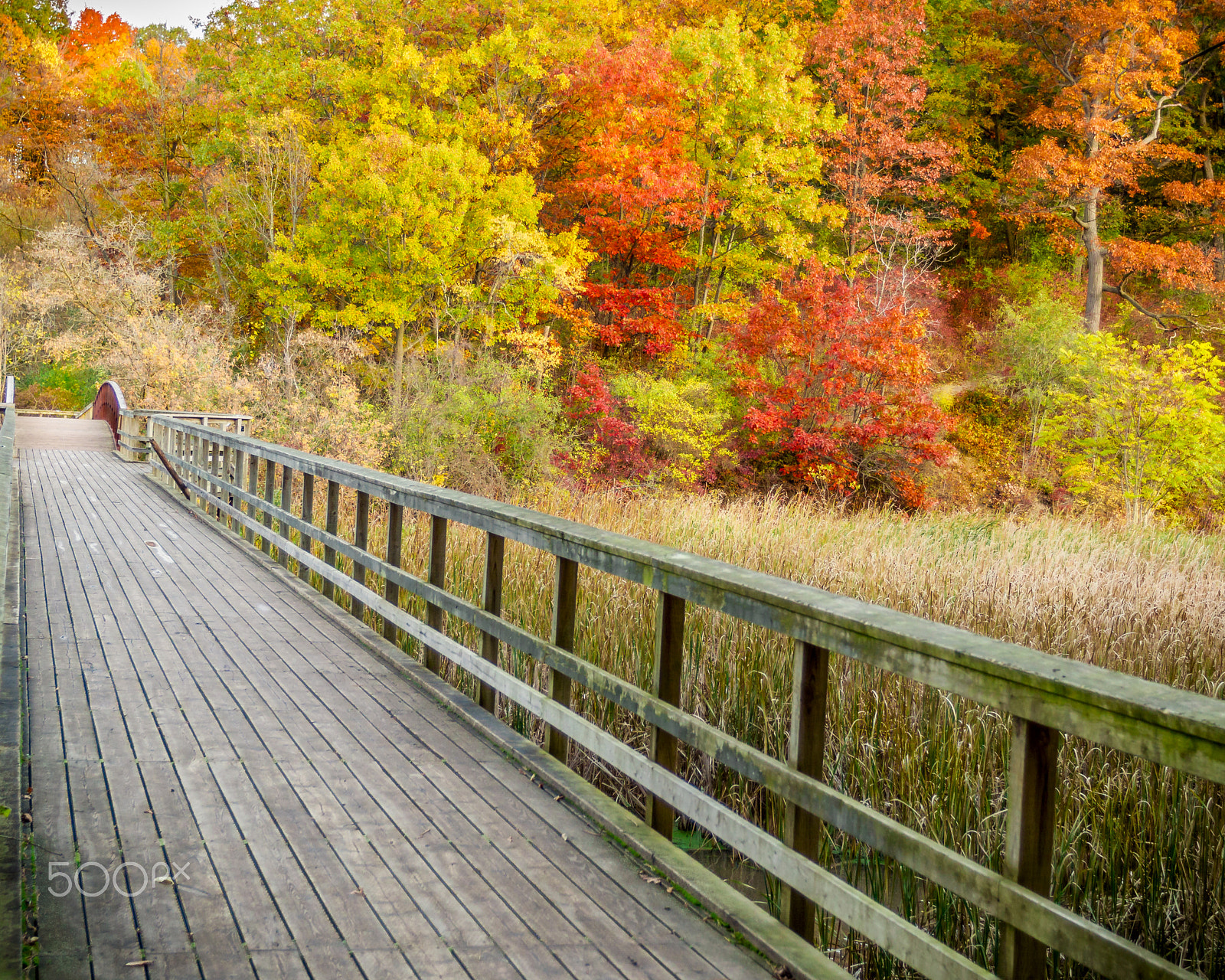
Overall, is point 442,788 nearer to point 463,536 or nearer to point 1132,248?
point 463,536

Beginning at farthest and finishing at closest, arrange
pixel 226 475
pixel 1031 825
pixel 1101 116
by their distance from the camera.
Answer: pixel 1101 116 < pixel 226 475 < pixel 1031 825

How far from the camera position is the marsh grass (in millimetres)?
3301

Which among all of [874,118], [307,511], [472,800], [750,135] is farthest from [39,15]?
[472,800]

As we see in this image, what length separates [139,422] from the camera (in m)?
17.9

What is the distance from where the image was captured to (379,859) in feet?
9.78

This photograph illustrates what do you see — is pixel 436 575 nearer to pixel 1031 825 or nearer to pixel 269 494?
pixel 1031 825

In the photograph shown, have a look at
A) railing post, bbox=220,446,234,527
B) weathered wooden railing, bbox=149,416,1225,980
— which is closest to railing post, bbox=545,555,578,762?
weathered wooden railing, bbox=149,416,1225,980

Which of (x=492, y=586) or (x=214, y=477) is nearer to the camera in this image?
(x=492, y=586)

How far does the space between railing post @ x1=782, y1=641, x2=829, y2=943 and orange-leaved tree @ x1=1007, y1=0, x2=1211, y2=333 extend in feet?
82.9

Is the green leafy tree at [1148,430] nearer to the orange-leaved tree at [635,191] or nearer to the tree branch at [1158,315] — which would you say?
the tree branch at [1158,315]

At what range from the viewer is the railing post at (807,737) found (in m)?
2.56

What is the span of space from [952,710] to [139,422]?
17.0m

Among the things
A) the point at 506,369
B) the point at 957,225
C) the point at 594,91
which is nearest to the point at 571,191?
the point at 594,91

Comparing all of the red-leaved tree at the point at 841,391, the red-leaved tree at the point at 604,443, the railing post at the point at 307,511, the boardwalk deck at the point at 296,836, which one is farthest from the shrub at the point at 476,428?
the boardwalk deck at the point at 296,836
